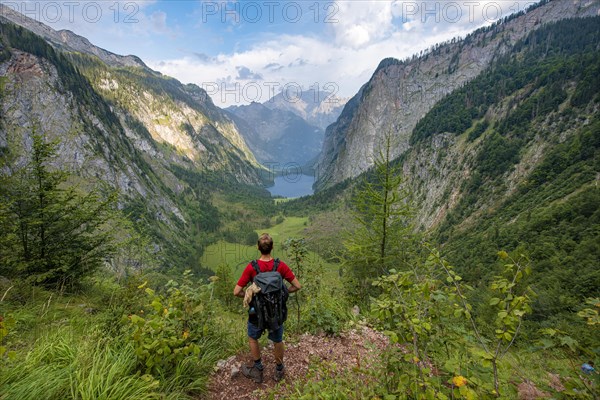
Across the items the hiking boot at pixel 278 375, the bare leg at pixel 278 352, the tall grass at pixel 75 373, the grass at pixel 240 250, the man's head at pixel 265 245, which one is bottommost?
the grass at pixel 240 250

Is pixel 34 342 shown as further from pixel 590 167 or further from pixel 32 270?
pixel 590 167

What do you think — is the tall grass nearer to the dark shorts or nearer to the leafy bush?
the leafy bush

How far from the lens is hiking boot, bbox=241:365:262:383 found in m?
5.48

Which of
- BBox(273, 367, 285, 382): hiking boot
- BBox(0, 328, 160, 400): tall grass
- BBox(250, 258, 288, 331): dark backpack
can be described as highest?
BBox(250, 258, 288, 331): dark backpack

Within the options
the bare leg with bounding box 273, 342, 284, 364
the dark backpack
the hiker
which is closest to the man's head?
the hiker

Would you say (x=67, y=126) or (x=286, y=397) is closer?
(x=286, y=397)

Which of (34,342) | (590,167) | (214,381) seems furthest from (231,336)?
(590,167)

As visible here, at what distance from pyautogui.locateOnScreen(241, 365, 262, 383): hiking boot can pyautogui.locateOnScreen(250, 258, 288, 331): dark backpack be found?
965 millimetres

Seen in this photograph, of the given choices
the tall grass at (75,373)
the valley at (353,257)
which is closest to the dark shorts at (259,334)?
the valley at (353,257)

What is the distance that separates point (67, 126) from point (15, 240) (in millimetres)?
136856

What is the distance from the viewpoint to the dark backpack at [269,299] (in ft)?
16.8

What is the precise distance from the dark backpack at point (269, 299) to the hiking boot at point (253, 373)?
38.0 inches

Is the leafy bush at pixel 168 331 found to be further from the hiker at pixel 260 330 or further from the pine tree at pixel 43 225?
the pine tree at pixel 43 225

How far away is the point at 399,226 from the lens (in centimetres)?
1288
